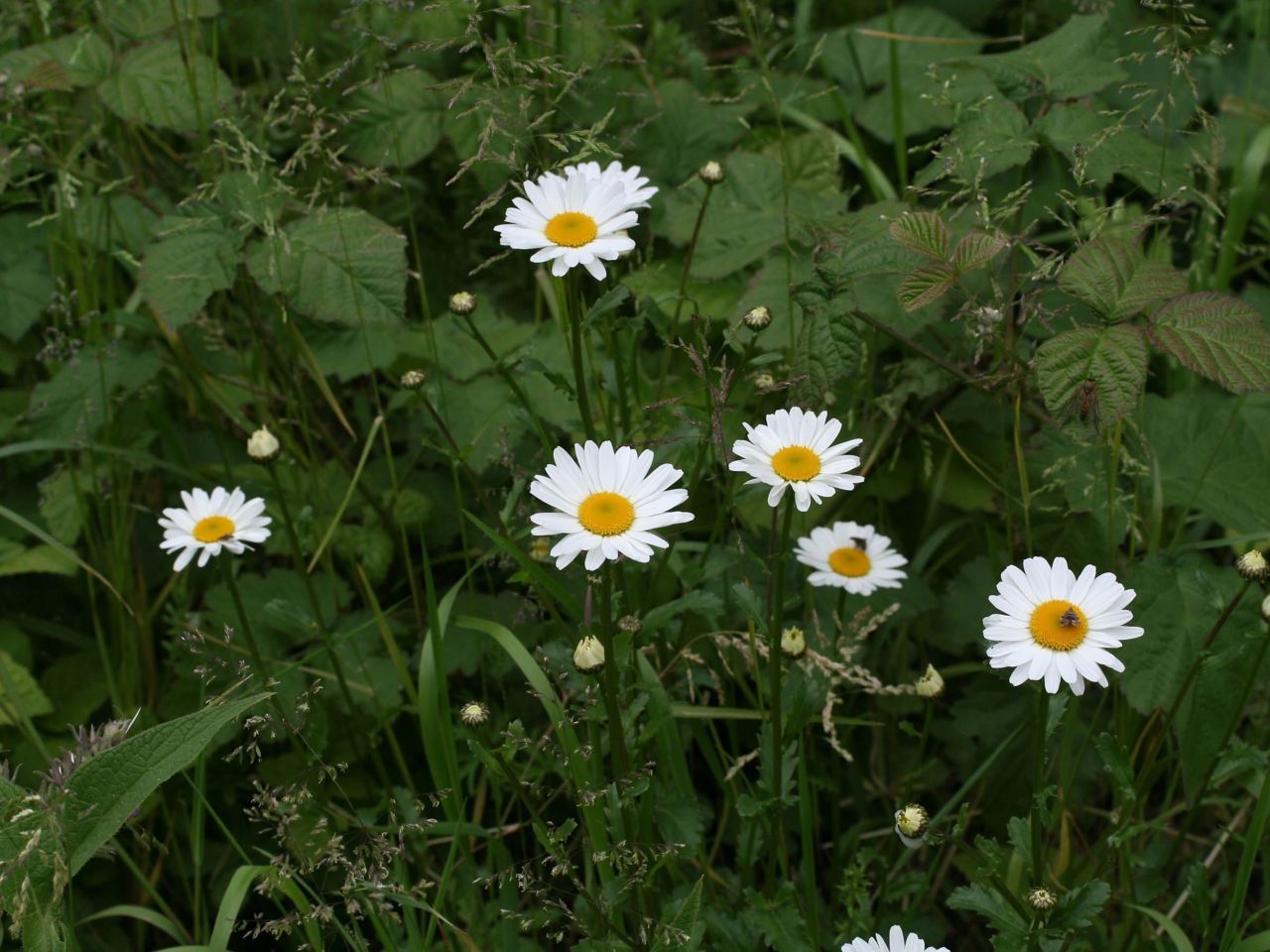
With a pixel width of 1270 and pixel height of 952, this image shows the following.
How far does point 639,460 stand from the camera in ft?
5.47

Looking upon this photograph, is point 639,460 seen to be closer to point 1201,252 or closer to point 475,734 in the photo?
point 475,734

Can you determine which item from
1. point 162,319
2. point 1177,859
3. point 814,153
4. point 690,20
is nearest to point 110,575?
point 162,319

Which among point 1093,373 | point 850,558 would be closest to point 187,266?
point 850,558

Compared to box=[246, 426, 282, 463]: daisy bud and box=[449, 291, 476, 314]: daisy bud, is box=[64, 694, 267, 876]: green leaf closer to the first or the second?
box=[246, 426, 282, 463]: daisy bud

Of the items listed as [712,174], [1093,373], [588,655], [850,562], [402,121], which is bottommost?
[850,562]

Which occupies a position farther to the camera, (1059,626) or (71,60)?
(71,60)

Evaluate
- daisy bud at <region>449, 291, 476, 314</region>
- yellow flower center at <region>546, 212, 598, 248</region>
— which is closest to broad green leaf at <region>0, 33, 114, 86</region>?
daisy bud at <region>449, 291, 476, 314</region>

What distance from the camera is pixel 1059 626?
5.22 ft

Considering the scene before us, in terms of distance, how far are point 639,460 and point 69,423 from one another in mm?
1365

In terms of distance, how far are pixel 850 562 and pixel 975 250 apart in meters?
0.54

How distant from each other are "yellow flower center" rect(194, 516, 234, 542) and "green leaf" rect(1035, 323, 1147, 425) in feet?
4.03

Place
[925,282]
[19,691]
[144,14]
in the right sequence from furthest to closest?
[144,14], [19,691], [925,282]

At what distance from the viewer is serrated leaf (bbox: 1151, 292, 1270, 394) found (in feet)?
5.97

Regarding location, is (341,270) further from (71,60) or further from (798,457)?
(798,457)
